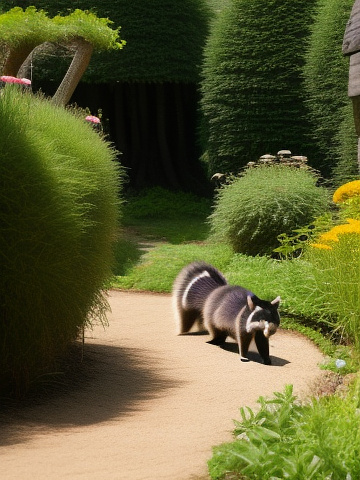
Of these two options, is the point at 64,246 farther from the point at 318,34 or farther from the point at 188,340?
the point at 318,34

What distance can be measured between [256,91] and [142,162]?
3.91 metres

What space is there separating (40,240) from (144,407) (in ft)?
3.92

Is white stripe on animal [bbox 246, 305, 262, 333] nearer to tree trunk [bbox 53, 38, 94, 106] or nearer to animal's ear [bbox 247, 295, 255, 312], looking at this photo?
animal's ear [bbox 247, 295, 255, 312]

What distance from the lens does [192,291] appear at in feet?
23.8

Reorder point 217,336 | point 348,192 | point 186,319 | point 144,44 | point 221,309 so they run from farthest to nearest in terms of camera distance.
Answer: point 144,44 < point 348,192 < point 186,319 < point 217,336 < point 221,309

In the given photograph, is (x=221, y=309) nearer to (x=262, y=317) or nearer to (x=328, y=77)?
(x=262, y=317)

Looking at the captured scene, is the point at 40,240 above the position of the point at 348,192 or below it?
below

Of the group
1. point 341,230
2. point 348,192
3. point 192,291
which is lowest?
point 192,291

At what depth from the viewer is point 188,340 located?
719 centimetres

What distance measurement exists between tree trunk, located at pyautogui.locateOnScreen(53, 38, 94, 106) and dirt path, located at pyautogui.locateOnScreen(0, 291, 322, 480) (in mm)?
6471

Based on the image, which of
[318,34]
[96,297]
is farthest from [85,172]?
[318,34]

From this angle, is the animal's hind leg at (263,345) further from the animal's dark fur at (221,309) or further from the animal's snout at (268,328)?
the animal's snout at (268,328)

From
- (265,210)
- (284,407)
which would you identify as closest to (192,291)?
(284,407)

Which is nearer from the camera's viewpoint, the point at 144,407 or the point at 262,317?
the point at 144,407
